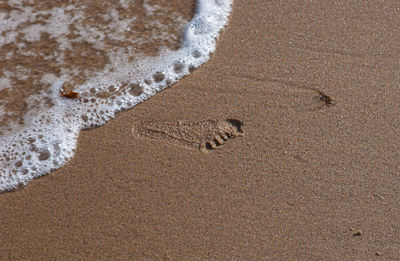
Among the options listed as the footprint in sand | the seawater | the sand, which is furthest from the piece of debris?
the footprint in sand

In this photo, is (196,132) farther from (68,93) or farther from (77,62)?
(77,62)

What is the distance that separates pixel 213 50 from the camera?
261 centimetres

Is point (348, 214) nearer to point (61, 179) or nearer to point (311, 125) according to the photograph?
point (311, 125)

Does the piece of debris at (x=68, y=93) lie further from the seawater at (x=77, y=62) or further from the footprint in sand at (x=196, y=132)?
the footprint in sand at (x=196, y=132)

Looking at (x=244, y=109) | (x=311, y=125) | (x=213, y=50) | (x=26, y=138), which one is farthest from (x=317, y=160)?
(x=26, y=138)

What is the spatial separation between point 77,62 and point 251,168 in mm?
1450

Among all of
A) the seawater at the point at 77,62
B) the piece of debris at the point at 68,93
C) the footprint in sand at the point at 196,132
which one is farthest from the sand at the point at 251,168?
the piece of debris at the point at 68,93

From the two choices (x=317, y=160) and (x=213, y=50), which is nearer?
(x=317, y=160)

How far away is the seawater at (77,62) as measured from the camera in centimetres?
240

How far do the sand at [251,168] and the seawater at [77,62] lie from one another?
13 cm

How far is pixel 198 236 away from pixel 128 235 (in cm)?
37

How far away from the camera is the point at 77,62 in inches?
106

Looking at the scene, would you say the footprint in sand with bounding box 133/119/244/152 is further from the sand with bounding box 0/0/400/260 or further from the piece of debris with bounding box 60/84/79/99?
the piece of debris with bounding box 60/84/79/99

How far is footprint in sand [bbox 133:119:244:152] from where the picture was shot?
2.28 meters
